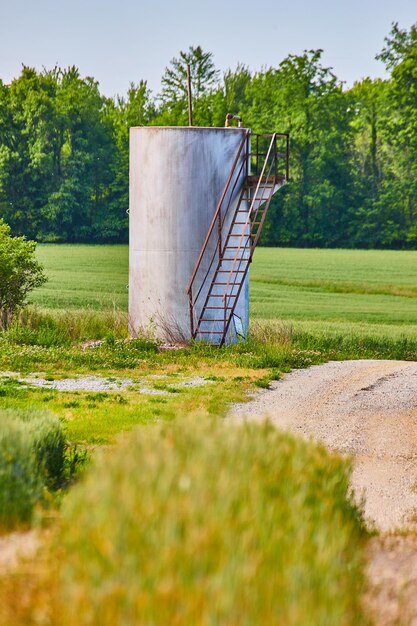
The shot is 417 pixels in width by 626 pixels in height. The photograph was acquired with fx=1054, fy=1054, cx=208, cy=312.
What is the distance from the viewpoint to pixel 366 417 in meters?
13.5

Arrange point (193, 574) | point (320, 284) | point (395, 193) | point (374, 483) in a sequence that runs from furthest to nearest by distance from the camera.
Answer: point (395, 193) < point (320, 284) < point (374, 483) < point (193, 574)

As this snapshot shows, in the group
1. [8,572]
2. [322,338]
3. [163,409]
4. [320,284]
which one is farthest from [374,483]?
[320,284]

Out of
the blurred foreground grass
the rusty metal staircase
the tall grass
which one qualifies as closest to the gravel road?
the rusty metal staircase

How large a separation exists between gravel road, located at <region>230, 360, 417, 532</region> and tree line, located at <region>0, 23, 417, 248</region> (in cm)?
4083

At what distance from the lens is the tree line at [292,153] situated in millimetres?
57312

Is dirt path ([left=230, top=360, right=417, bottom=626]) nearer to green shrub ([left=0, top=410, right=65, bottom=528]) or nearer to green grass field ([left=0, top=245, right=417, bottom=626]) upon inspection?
green grass field ([left=0, top=245, right=417, bottom=626])

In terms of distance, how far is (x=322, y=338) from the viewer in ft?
69.1

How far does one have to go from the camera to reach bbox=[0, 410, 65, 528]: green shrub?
5609mm

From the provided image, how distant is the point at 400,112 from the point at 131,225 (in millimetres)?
41083

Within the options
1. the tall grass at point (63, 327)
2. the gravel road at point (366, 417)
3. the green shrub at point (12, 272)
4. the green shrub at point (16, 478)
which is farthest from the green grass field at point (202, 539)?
the green shrub at point (12, 272)

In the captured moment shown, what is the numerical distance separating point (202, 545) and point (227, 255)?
16668 millimetres

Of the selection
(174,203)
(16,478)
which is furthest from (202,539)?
(174,203)

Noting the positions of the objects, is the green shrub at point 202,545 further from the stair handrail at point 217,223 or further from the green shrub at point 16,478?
the stair handrail at point 217,223

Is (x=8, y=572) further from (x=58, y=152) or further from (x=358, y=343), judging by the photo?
(x=58, y=152)
